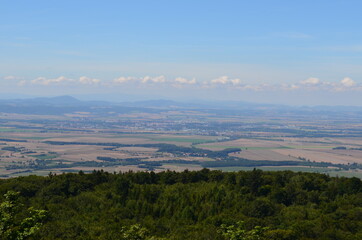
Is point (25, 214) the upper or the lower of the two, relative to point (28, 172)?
upper

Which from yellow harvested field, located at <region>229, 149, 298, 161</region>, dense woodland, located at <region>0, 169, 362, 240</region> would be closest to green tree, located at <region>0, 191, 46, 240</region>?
dense woodland, located at <region>0, 169, 362, 240</region>

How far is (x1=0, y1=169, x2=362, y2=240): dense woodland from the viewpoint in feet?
163

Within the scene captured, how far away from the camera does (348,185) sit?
70750 mm

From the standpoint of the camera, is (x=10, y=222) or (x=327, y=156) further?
(x=327, y=156)

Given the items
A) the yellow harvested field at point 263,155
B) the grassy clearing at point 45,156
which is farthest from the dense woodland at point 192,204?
the yellow harvested field at point 263,155

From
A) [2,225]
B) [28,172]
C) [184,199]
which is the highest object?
[2,225]

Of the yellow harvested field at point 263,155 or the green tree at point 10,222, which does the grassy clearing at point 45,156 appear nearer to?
the yellow harvested field at point 263,155

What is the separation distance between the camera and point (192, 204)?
63.7m

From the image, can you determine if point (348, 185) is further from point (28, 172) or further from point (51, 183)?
point (28, 172)

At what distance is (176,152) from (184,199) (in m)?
127

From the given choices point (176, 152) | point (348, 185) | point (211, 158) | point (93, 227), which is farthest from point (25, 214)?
point (176, 152)

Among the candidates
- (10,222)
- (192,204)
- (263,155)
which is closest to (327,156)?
(263,155)

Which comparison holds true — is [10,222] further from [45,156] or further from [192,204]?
[45,156]

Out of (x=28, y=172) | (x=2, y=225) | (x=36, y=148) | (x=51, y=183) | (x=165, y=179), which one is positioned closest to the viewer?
(x=2, y=225)
